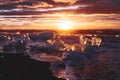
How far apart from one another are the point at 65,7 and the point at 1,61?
4.43 metres

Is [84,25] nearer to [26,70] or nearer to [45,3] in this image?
[45,3]

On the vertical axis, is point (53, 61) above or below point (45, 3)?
below

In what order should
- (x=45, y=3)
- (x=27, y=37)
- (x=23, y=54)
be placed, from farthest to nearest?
(x=45, y=3), (x=27, y=37), (x=23, y=54)

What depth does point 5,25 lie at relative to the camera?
9039 mm

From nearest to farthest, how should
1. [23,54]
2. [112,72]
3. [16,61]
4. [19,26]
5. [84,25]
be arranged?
[112,72], [16,61], [23,54], [84,25], [19,26]

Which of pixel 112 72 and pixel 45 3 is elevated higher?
pixel 45 3

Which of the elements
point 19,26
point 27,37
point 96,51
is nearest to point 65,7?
point 19,26

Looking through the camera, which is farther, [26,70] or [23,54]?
[23,54]

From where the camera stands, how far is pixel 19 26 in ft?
28.6

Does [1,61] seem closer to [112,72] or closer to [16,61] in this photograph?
[16,61]

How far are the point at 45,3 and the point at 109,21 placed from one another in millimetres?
2280

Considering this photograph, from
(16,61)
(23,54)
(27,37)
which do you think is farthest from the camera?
(27,37)

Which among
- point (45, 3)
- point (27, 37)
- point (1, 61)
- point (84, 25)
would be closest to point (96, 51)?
point (1, 61)

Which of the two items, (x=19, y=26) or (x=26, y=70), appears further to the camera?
(x=19, y=26)
